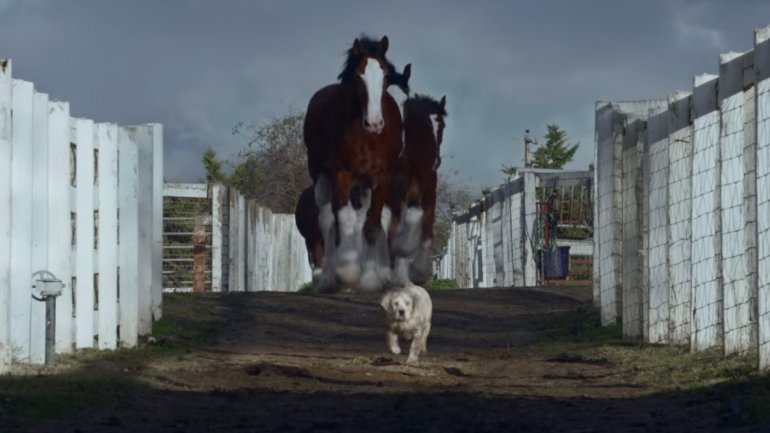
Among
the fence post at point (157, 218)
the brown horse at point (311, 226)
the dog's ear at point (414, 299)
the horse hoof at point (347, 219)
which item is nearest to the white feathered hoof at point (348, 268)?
the horse hoof at point (347, 219)

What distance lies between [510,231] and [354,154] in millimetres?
17377

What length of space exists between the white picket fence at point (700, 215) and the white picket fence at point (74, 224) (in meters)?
4.95

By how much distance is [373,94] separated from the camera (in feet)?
30.1

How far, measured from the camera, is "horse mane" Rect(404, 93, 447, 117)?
10227 millimetres

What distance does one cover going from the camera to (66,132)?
9.47 m

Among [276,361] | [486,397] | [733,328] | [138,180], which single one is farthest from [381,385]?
[138,180]

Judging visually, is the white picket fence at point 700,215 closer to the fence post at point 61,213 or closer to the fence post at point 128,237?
the fence post at point 128,237

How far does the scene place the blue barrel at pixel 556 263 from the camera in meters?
26.7

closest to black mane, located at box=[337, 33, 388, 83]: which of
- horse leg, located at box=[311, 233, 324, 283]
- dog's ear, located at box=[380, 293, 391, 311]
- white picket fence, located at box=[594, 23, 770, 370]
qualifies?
dog's ear, located at box=[380, 293, 391, 311]

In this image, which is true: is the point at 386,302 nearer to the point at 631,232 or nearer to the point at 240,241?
the point at 631,232

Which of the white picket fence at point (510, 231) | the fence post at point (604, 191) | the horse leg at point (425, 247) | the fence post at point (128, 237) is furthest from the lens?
the white picket fence at point (510, 231)

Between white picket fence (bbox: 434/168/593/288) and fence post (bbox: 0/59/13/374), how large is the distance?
17902 millimetres

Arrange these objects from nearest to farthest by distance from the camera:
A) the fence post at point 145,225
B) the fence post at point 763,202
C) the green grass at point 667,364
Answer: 1. the green grass at point 667,364
2. the fence post at point 763,202
3. the fence post at point 145,225

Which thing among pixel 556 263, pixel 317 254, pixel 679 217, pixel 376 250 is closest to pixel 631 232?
pixel 679 217
